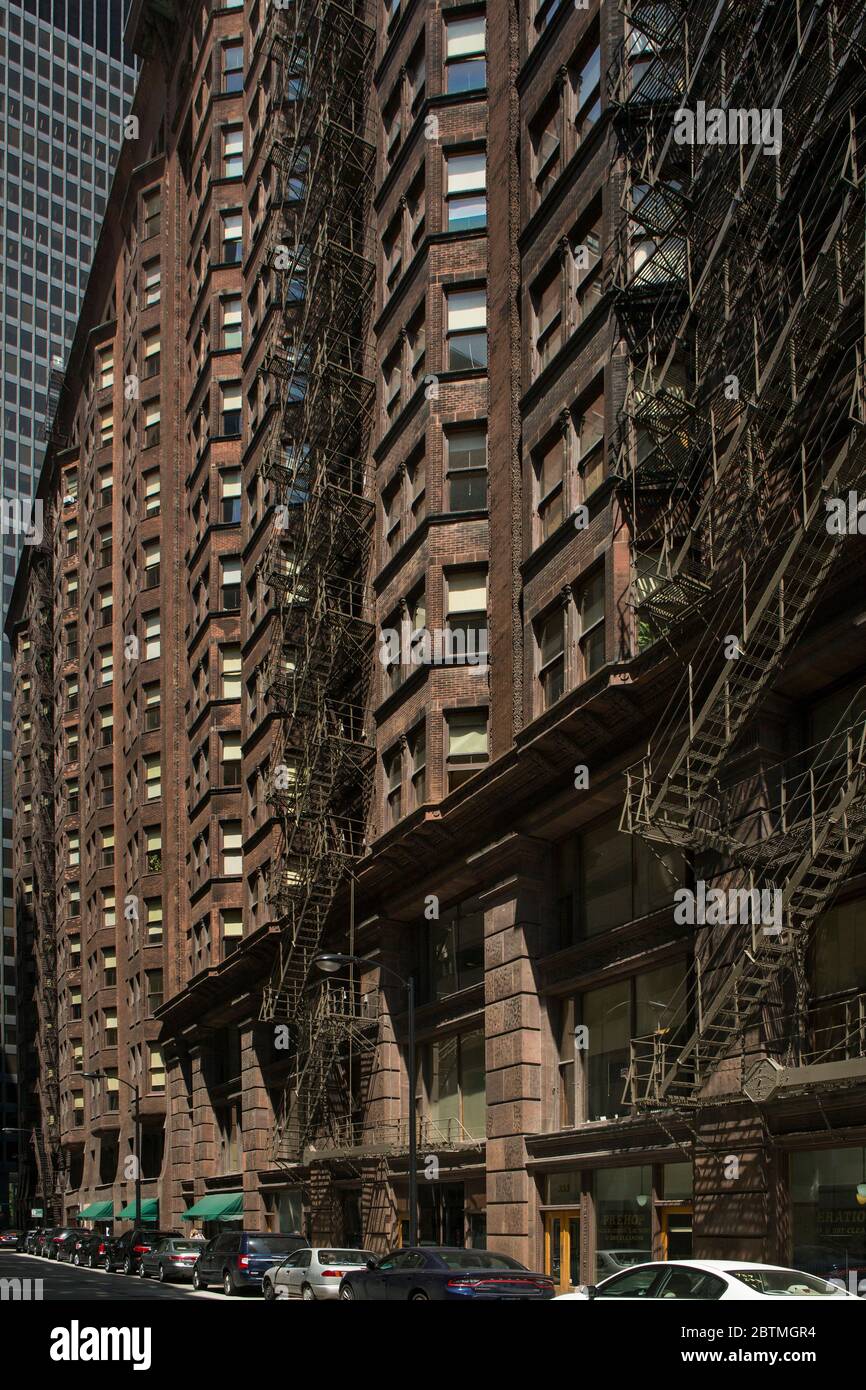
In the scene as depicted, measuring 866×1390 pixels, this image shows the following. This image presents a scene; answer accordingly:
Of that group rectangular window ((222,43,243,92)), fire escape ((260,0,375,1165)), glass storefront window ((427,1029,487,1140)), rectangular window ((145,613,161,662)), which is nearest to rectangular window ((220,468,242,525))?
fire escape ((260,0,375,1165))

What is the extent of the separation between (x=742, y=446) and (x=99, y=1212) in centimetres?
6844

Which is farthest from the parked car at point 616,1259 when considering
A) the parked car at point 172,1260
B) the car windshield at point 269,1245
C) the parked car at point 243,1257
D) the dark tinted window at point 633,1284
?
the parked car at point 172,1260

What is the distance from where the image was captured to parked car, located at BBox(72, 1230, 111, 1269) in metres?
55.7

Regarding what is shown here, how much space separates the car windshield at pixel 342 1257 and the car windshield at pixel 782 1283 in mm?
16451

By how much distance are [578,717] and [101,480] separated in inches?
2754

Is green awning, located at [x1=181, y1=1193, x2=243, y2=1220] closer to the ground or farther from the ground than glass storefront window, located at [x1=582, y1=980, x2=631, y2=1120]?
closer to the ground

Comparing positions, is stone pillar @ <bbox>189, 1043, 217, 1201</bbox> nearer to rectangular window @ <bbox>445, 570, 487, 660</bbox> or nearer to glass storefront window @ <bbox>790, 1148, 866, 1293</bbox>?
rectangular window @ <bbox>445, 570, 487, 660</bbox>

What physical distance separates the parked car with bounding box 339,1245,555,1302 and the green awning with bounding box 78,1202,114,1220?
57.4 metres

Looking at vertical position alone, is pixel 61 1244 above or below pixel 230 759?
below

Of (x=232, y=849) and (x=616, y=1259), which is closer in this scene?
(x=616, y=1259)

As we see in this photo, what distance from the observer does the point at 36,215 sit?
167m

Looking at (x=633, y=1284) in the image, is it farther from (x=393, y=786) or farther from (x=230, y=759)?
(x=230, y=759)

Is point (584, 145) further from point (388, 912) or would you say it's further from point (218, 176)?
point (218, 176)

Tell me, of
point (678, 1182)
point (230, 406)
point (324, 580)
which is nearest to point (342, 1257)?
point (678, 1182)
